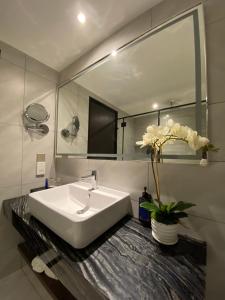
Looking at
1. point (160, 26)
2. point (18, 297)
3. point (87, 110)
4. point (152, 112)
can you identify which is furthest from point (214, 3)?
point (18, 297)

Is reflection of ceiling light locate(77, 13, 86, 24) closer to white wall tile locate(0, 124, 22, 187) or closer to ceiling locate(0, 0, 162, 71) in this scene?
ceiling locate(0, 0, 162, 71)

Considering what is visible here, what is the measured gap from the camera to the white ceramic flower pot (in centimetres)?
63

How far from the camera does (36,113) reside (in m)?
1.36

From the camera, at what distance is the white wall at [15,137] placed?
118 centimetres

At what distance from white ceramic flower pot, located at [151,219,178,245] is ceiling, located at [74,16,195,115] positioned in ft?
2.17

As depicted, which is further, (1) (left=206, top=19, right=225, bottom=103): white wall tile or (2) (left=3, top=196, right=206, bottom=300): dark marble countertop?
(1) (left=206, top=19, right=225, bottom=103): white wall tile

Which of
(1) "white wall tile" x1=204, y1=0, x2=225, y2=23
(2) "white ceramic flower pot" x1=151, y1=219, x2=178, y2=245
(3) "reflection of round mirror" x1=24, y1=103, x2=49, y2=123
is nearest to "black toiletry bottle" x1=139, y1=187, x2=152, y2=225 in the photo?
(2) "white ceramic flower pot" x1=151, y1=219, x2=178, y2=245

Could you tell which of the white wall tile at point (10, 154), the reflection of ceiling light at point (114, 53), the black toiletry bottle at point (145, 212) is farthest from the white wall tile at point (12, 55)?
the black toiletry bottle at point (145, 212)

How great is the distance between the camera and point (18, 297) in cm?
112

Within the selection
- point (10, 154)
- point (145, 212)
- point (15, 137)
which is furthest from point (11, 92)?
point (145, 212)

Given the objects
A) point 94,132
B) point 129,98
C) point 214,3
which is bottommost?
point 94,132

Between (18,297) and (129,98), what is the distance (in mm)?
1799

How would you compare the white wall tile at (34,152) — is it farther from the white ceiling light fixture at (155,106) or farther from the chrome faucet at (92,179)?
the white ceiling light fixture at (155,106)

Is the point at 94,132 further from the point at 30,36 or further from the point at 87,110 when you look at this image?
the point at 30,36
